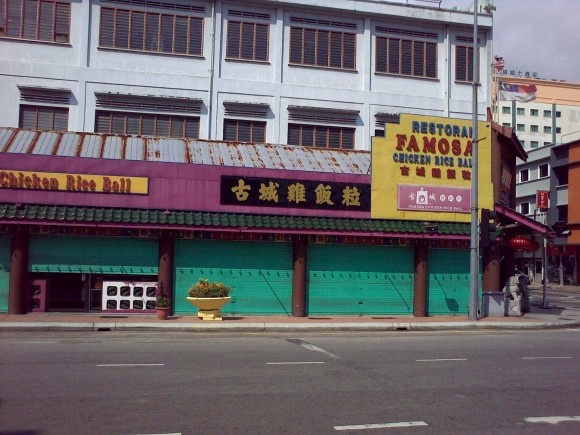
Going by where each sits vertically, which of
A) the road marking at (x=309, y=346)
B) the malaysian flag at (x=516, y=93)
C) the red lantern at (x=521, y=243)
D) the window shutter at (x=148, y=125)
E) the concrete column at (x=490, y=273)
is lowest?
the road marking at (x=309, y=346)

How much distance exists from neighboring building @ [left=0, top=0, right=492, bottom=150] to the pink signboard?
16.5ft

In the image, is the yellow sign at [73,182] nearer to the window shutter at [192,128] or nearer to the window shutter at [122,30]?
the window shutter at [192,128]

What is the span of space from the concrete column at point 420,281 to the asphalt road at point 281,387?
23.9 feet

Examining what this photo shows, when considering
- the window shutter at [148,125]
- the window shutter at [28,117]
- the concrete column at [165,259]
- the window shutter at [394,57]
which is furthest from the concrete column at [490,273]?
the window shutter at [28,117]

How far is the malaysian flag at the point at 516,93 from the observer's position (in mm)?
43969

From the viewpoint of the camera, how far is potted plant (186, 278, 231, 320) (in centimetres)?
1950

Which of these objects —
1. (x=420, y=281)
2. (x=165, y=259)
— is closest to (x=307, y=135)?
(x=420, y=281)

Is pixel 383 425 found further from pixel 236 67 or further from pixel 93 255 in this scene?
pixel 236 67

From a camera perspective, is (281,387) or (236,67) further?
(236,67)

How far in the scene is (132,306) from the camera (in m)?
20.6

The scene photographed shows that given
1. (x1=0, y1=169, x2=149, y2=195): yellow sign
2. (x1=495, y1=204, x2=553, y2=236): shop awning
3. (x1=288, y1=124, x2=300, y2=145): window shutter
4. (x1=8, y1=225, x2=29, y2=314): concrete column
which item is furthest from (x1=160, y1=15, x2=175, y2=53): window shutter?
(x1=495, y1=204, x2=553, y2=236): shop awning

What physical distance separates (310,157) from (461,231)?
21.0ft

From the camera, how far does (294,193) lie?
71.6ft

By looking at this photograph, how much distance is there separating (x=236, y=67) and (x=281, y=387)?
19258 mm
